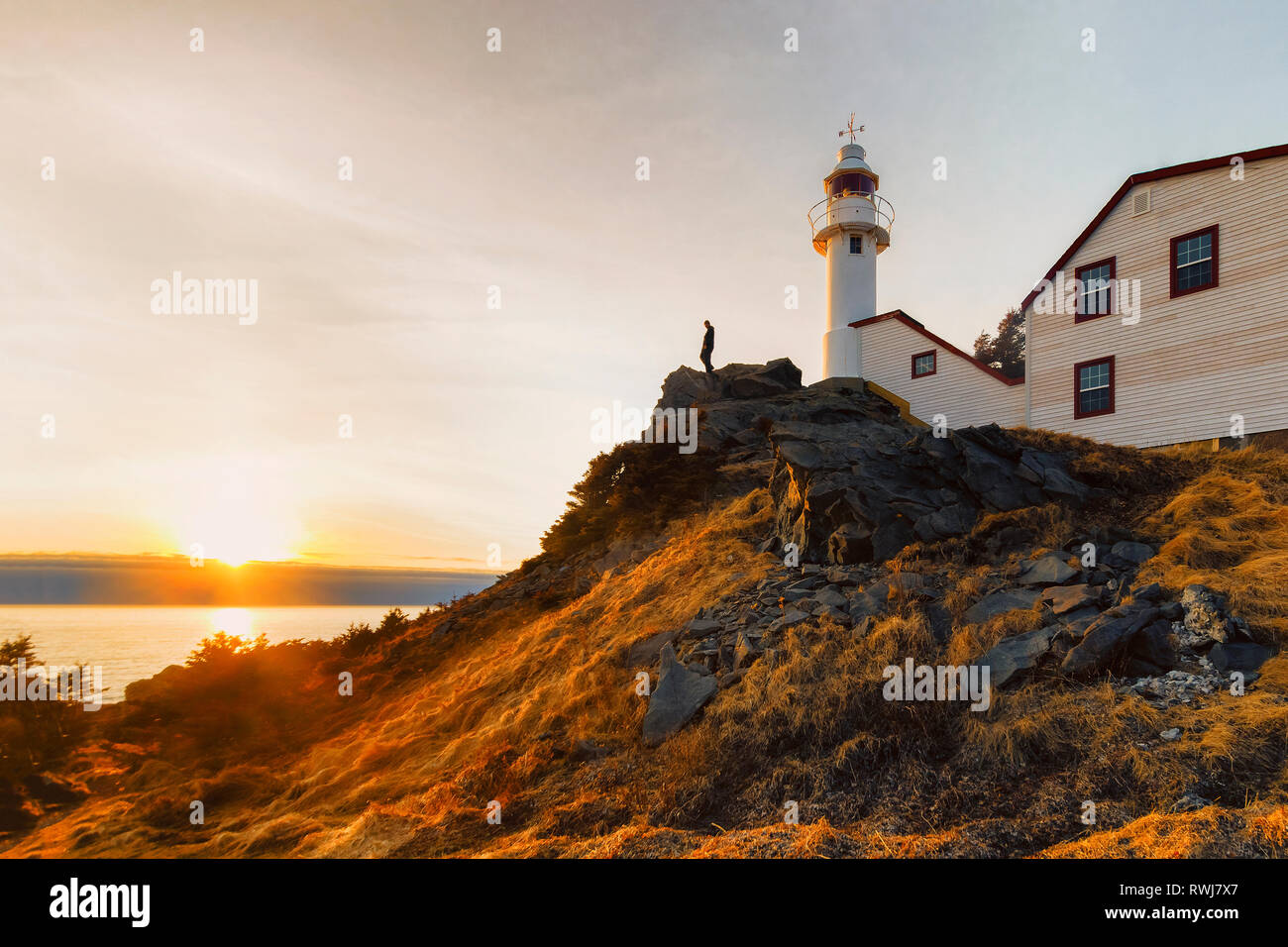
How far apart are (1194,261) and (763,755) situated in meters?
18.9

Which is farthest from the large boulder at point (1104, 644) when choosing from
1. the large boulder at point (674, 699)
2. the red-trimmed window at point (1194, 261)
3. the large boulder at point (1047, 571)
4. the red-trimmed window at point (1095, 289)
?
the red-trimmed window at point (1095, 289)

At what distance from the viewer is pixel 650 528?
59.0 feet

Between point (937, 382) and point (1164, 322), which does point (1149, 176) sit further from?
point (937, 382)

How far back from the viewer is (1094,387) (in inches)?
748

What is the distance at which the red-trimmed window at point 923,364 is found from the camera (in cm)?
2448

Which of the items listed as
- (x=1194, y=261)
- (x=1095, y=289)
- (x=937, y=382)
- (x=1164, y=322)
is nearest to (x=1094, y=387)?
(x=1164, y=322)

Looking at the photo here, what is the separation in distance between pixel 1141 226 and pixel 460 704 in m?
22.0

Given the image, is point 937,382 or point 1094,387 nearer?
point 1094,387

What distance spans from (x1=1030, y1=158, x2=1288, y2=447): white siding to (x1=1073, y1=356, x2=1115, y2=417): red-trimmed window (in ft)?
0.61

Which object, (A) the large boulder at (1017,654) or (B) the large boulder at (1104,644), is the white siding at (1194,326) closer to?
(B) the large boulder at (1104,644)

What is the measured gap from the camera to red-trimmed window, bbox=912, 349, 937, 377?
80.3 feet

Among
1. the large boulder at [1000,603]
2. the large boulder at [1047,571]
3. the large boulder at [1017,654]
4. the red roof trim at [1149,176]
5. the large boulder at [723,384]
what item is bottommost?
the large boulder at [1017,654]

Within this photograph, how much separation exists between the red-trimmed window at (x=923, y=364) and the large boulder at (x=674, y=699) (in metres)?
20.0
